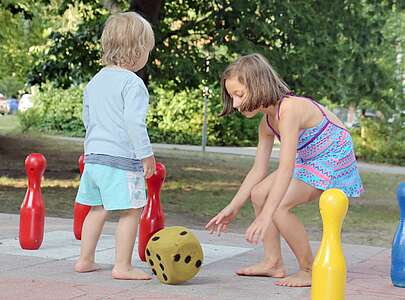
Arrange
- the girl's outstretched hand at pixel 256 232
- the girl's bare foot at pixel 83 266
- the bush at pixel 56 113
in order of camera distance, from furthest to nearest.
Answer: the bush at pixel 56 113 < the girl's bare foot at pixel 83 266 < the girl's outstretched hand at pixel 256 232

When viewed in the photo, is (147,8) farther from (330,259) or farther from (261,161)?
(330,259)

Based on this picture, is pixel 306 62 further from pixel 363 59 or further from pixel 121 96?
pixel 121 96

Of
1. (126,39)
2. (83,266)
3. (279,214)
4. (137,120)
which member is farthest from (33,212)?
(279,214)

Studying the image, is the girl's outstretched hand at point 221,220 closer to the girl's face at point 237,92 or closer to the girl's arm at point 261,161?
the girl's arm at point 261,161

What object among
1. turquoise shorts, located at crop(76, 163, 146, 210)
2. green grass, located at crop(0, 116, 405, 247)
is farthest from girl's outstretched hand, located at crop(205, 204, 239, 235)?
green grass, located at crop(0, 116, 405, 247)

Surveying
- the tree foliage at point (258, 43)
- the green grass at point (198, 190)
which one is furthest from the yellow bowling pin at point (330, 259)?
the tree foliage at point (258, 43)

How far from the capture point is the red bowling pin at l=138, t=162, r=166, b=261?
6.92 meters

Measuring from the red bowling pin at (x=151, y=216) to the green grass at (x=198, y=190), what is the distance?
384 centimetres

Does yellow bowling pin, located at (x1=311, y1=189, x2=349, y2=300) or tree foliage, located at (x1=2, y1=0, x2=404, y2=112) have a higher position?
tree foliage, located at (x1=2, y1=0, x2=404, y2=112)

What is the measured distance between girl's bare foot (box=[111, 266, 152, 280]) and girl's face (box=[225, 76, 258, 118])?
1270 mm

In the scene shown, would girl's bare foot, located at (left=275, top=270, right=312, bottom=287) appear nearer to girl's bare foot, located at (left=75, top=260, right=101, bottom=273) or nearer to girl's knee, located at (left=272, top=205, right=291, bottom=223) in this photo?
girl's knee, located at (left=272, top=205, right=291, bottom=223)

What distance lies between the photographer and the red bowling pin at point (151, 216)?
692 cm

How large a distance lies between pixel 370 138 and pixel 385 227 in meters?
17.8

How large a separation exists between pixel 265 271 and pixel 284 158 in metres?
1.05
